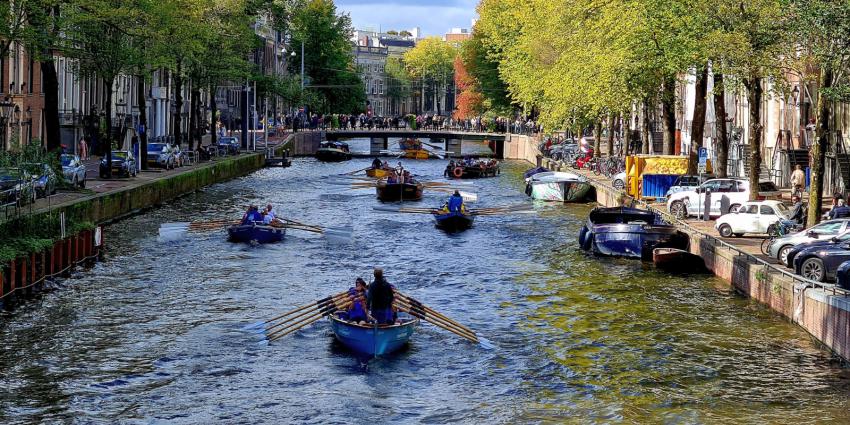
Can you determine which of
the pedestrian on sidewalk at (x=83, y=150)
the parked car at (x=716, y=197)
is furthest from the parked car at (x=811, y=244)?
the pedestrian on sidewalk at (x=83, y=150)

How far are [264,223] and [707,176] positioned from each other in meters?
21.2

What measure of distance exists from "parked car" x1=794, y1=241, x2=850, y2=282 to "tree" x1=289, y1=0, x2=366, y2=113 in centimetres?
13690

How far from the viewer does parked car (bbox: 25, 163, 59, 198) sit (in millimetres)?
53500

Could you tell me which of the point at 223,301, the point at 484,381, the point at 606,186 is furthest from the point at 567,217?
the point at 484,381

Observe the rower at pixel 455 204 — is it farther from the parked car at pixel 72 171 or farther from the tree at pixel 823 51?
the tree at pixel 823 51

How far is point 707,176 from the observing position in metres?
64.6

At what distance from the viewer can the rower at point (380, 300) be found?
3419 cm

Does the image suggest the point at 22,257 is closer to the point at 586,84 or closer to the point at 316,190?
the point at 586,84

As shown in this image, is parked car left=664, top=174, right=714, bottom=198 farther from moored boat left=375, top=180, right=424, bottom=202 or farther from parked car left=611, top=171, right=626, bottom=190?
moored boat left=375, top=180, right=424, bottom=202

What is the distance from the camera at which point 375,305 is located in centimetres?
3447

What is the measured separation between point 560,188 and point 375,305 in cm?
4725

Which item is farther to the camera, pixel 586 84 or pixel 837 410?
pixel 586 84

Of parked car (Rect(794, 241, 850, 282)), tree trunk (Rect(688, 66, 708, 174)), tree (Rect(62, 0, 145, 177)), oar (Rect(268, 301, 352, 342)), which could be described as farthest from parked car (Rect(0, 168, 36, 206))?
tree trunk (Rect(688, 66, 708, 174))

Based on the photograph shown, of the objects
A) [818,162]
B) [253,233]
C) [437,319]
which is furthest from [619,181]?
[437,319]
